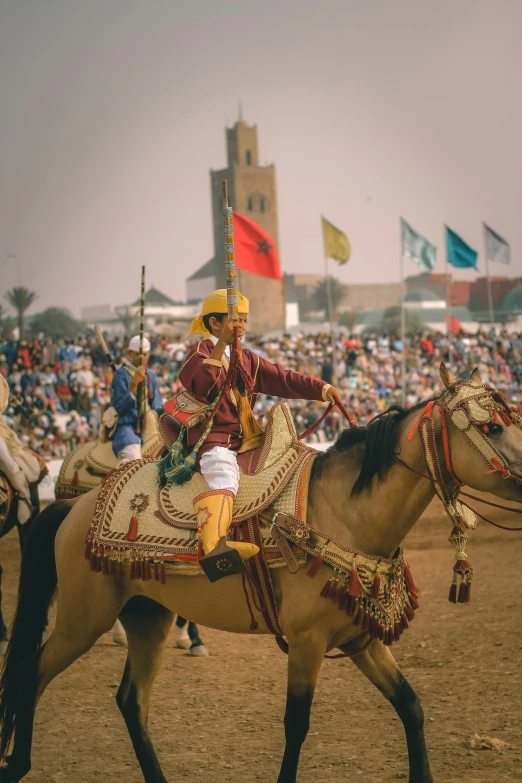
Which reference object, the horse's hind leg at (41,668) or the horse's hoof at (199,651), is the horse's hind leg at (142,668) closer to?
the horse's hind leg at (41,668)

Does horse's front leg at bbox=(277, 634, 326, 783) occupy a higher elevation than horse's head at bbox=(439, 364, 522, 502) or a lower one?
lower

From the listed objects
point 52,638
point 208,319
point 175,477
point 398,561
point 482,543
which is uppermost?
point 208,319

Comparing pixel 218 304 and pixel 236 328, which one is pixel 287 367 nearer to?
pixel 218 304

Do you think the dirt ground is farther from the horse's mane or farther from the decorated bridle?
the horse's mane

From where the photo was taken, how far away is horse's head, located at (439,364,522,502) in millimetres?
5109

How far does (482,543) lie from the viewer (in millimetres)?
14680

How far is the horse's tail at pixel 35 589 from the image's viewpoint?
629 centimetres

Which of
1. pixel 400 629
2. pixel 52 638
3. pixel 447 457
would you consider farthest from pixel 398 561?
pixel 52 638

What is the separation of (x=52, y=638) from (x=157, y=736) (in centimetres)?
139

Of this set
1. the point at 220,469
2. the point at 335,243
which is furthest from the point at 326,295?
the point at 220,469

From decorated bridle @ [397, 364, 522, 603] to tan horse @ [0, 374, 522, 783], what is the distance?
0.13 feet

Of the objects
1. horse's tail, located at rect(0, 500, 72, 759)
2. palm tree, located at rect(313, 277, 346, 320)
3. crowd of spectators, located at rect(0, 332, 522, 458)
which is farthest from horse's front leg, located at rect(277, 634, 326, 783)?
palm tree, located at rect(313, 277, 346, 320)

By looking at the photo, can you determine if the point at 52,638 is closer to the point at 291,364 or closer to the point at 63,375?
the point at 63,375

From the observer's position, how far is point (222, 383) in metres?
5.79
